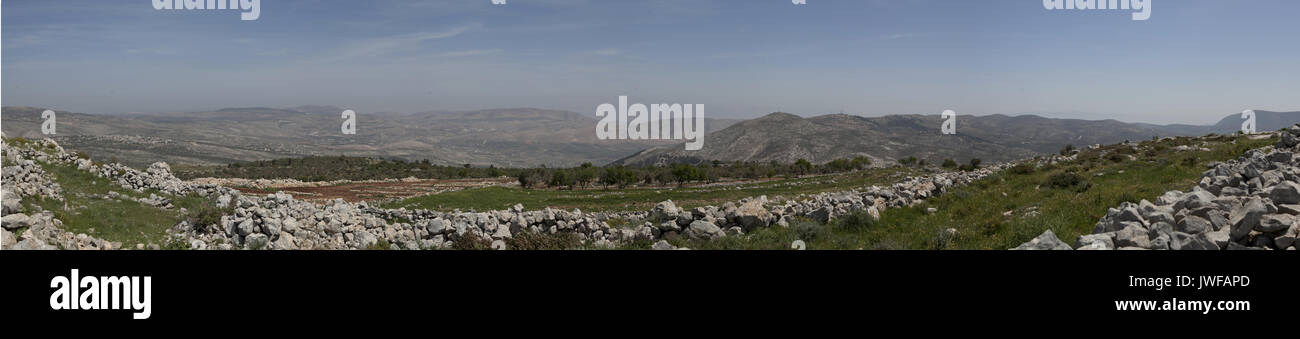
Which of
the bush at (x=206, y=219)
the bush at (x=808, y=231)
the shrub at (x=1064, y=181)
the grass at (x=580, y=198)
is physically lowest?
the grass at (x=580, y=198)

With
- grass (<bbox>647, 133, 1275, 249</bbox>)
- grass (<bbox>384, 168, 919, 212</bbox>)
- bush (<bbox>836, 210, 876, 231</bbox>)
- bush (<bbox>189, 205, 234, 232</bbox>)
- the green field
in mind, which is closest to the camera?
grass (<bbox>647, 133, 1275, 249</bbox>)

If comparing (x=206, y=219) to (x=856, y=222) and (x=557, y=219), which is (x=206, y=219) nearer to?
(x=557, y=219)

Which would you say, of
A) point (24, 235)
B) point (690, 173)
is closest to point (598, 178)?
point (690, 173)

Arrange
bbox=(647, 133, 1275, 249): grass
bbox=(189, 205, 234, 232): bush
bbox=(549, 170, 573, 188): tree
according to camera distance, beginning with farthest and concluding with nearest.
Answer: bbox=(549, 170, 573, 188): tree
bbox=(189, 205, 234, 232): bush
bbox=(647, 133, 1275, 249): grass

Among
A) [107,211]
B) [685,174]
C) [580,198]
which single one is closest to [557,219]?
[107,211]

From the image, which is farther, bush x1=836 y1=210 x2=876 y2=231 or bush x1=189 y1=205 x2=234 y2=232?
bush x1=189 y1=205 x2=234 y2=232

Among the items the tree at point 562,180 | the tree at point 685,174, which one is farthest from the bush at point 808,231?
the tree at point 685,174

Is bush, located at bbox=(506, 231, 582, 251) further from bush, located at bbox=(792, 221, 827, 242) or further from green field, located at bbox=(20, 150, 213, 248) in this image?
green field, located at bbox=(20, 150, 213, 248)

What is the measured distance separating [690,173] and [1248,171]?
59.7 metres

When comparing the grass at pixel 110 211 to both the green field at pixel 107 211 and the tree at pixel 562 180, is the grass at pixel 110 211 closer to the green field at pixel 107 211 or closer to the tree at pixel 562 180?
the green field at pixel 107 211

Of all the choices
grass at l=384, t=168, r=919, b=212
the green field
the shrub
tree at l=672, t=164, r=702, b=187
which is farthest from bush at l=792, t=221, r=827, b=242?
tree at l=672, t=164, r=702, b=187
